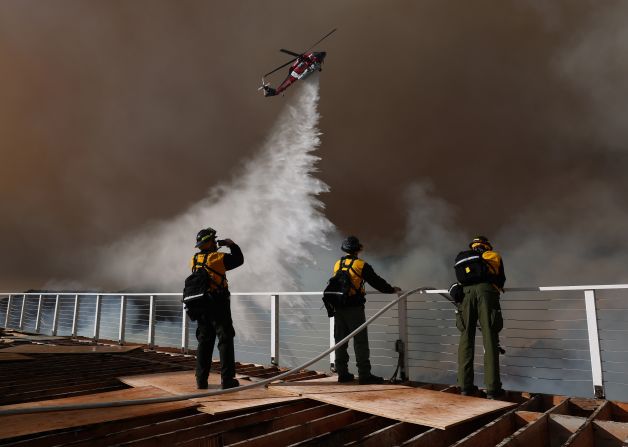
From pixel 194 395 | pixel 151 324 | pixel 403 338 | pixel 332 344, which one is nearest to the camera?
pixel 194 395

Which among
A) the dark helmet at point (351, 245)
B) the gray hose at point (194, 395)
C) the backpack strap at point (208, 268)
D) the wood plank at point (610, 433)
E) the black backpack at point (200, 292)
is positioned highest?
the dark helmet at point (351, 245)

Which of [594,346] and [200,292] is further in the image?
[200,292]

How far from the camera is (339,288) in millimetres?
5590

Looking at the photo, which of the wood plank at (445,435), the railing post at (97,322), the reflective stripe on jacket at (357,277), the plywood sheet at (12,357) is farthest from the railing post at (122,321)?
the wood plank at (445,435)

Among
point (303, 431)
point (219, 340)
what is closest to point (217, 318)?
point (219, 340)

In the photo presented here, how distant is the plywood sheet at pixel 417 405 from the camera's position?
3342 mm

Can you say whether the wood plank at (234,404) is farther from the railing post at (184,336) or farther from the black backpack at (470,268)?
the railing post at (184,336)

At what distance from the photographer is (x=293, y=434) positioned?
3094mm

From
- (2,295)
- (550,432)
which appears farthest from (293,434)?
(2,295)

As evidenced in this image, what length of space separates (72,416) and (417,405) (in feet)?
9.72

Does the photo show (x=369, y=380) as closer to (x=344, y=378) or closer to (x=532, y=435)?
(x=344, y=378)

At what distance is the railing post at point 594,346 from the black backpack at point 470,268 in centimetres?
116

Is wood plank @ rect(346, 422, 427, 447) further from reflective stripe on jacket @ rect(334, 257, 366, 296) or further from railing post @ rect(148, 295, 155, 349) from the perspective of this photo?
Result: railing post @ rect(148, 295, 155, 349)

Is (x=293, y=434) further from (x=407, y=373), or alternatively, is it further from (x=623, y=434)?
(x=407, y=373)
